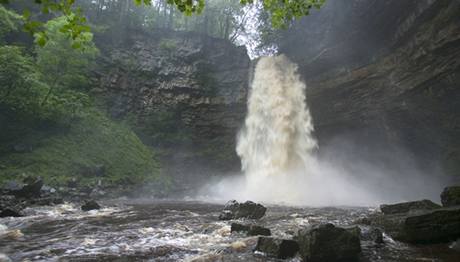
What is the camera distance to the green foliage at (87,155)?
1880cm

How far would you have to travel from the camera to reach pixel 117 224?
9.82 metres

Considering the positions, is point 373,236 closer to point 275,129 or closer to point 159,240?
point 159,240

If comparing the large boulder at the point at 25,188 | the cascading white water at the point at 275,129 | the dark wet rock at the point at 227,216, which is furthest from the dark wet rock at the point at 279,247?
→ the cascading white water at the point at 275,129

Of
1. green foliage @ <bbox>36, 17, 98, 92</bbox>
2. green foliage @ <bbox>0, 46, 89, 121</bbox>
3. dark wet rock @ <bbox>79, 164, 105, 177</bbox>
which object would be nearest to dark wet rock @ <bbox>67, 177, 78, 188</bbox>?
dark wet rock @ <bbox>79, 164, 105, 177</bbox>

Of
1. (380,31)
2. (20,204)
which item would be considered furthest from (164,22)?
(20,204)

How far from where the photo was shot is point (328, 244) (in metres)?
5.75

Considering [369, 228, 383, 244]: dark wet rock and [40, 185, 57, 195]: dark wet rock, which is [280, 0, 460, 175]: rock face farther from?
[40, 185, 57, 195]: dark wet rock

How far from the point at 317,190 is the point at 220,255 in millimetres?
18938

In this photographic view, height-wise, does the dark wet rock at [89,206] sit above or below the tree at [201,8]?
below

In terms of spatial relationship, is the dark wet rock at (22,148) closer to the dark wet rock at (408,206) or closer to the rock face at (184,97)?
the rock face at (184,97)

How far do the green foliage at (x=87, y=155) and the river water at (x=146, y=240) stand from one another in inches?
339

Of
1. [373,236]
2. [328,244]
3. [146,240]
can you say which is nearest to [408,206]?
[373,236]

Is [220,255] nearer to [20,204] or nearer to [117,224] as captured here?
[117,224]

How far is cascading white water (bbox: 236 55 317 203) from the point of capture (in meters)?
24.8
